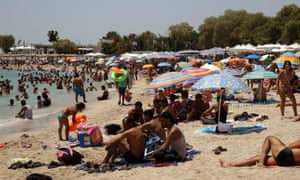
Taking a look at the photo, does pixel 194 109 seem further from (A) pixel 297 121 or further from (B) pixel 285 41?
(B) pixel 285 41

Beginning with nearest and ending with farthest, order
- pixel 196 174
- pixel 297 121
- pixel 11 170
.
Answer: pixel 196 174 < pixel 11 170 < pixel 297 121

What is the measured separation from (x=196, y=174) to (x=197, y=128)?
3.30 meters

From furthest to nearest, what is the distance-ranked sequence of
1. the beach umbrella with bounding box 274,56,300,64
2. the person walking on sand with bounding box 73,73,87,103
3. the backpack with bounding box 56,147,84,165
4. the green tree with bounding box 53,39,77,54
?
1. the green tree with bounding box 53,39,77,54
2. the person walking on sand with bounding box 73,73,87,103
3. the beach umbrella with bounding box 274,56,300,64
4. the backpack with bounding box 56,147,84,165

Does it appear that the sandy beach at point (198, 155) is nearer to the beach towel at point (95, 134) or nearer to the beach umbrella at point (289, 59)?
the beach towel at point (95, 134)

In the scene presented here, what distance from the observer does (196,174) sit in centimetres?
542

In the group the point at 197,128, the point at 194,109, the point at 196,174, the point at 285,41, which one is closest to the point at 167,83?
the point at 194,109

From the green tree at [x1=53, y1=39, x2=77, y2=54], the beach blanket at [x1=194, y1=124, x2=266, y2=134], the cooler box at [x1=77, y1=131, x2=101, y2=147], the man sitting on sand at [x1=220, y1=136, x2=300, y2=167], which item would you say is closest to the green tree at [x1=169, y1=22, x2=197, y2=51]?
the green tree at [x1=53, y1=39, x2=77, y2=54]

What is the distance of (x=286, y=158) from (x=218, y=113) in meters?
3.45

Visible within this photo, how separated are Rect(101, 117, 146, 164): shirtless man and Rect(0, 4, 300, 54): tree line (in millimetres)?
40734

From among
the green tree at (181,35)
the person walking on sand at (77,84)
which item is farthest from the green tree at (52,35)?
the person walking on sand at (77,84)

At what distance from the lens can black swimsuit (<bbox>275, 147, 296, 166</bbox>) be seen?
5047mm

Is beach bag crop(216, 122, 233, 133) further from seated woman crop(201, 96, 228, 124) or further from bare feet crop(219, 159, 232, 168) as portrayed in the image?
bare feet crop(219, 159, 232, 168)

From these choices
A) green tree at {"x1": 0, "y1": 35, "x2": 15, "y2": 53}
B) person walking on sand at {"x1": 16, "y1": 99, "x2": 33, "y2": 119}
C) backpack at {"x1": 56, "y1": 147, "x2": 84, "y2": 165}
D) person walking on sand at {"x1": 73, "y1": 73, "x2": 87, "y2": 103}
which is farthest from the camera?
green tree at {"x1": 0, "y1": 35, "x2": 15, "y2": 53}

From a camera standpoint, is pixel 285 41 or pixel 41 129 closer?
pixel 41 129
